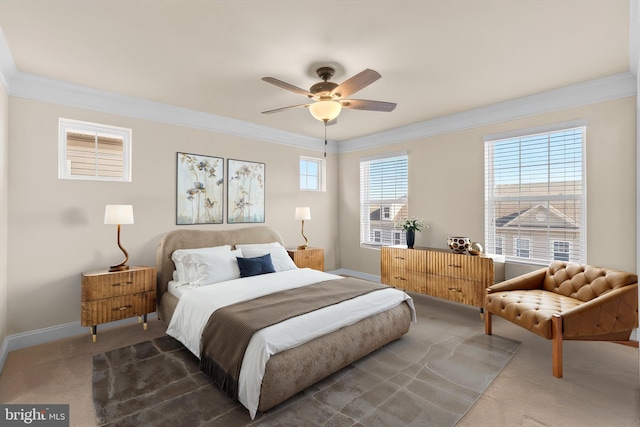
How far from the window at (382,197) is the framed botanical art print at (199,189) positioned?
2731mm

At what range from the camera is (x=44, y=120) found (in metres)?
3.24

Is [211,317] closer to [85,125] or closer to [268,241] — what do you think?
[268,241]

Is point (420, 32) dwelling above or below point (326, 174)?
above

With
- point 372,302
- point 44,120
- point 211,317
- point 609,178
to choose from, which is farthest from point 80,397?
point 609,178

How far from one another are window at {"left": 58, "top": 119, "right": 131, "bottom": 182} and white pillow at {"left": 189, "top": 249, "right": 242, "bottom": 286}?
1.39m

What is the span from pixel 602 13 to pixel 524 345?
9.74 ft

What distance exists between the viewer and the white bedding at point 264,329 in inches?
82.9

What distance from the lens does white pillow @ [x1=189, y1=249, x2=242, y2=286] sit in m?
3.48

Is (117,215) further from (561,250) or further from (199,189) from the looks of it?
(561,250)

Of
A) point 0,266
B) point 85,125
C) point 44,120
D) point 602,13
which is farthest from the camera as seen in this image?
point 85,125

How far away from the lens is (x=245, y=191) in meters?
4.84

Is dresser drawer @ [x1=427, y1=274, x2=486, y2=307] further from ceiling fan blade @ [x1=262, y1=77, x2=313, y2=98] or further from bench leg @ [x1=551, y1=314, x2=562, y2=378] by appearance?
ceiling fan blade @ [x1=262, y1=77, x2=313, y2=98]

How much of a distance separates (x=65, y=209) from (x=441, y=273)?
15.5 ft

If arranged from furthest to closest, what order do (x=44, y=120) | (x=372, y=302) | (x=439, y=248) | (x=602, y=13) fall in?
(x=439, y=248)
(x=44, y=120)
(x=372, y=302)
(x=602, y=13)
